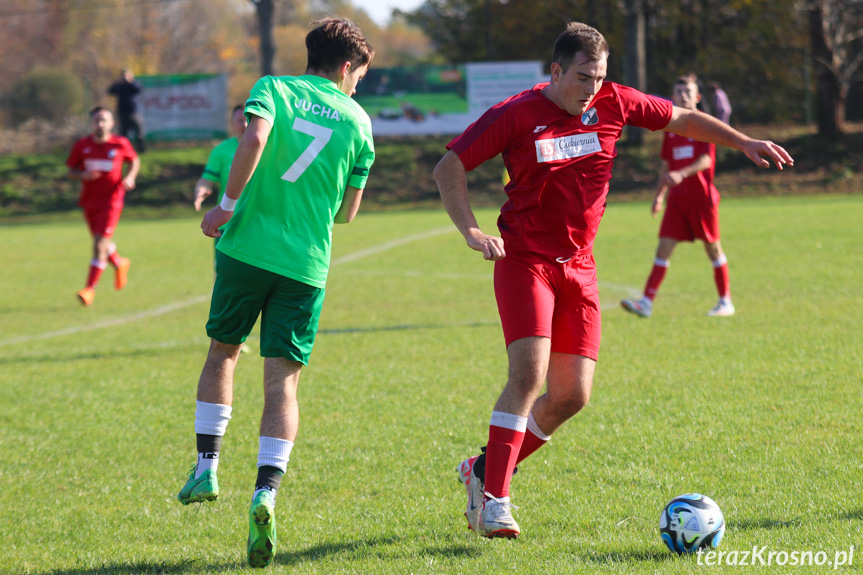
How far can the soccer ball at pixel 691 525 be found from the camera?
337cm

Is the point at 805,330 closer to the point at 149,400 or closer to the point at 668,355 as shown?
the point at 668,355

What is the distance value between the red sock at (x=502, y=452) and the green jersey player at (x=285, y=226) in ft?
2.66

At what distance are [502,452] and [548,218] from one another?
0.99 metres

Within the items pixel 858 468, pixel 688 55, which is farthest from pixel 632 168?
pixel 858 468

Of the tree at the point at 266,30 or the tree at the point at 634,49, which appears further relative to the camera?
the tree at the point at 266,30

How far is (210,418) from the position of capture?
12.7 ft

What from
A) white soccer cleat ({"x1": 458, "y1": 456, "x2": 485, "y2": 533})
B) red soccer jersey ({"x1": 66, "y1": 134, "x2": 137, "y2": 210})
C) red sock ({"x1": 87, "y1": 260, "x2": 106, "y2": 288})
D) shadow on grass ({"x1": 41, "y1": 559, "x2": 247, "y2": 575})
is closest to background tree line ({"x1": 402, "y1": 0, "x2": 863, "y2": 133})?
red soccer jersey ({"x1": 66, "y1": 134, "x2": 137, "y2": 210})

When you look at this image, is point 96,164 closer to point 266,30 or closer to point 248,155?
point 248,155

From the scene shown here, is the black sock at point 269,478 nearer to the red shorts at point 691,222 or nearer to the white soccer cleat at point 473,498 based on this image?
the white soccer cleat at point 473,498

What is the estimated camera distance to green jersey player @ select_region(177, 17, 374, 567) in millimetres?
3625

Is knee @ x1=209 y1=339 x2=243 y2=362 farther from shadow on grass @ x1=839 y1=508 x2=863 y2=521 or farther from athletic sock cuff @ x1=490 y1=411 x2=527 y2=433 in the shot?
shadow on grass @ x1=839 y1=508 x2=863 y2=521

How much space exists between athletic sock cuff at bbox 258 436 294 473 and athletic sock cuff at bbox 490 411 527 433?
0.85m

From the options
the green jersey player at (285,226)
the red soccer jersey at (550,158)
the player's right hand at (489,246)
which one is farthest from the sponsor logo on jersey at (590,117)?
the green jersey player at (285,226)

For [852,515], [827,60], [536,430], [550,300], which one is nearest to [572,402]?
[536,430]
